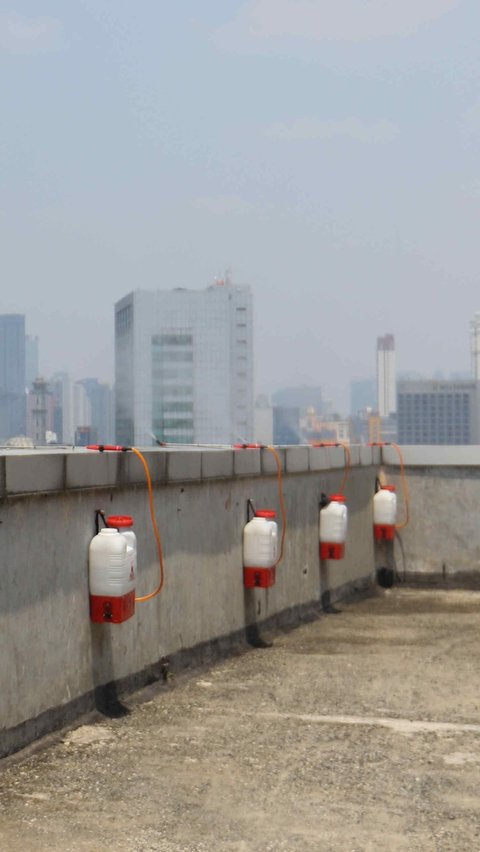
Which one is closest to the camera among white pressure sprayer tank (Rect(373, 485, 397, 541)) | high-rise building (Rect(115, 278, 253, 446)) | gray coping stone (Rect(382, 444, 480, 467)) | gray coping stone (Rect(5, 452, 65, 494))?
gray coping stone (Rect(5, 452, 65, 494))

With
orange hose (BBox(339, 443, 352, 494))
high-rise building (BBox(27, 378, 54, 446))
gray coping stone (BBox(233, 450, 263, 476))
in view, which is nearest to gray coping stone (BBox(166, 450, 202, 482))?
gray coping stone (BBox(233, 450, 263, 476))

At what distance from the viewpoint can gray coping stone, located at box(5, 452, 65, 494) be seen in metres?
5.82

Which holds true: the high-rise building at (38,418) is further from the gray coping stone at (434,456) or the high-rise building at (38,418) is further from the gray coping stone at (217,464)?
the gray coping stone at (434,456)

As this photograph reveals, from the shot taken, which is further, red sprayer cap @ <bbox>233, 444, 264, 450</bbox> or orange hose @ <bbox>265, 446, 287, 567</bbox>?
orange hose @ <bbox>265, 446, 287, 567</bbox>

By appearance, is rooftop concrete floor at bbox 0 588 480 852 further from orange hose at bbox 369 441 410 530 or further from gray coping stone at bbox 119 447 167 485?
orange hose at bbox 369 441 410 530

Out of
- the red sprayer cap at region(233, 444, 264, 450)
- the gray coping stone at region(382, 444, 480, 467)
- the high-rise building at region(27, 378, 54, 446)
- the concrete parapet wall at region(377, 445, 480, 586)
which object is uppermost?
the high-rise building at region(27, 378, 54, 446)

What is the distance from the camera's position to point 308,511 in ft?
36.8

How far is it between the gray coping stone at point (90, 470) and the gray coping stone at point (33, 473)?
0.31 feet

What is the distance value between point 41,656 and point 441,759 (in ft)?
7.54

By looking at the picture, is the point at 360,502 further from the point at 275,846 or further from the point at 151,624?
the point at 275,846

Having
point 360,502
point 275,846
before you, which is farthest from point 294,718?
point 360,502

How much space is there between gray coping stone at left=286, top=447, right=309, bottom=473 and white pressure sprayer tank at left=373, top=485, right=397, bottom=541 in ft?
9.15

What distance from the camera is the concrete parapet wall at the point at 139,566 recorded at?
5.92 m

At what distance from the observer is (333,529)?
1143cm
